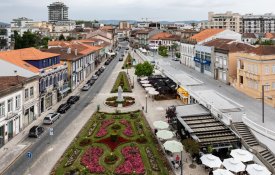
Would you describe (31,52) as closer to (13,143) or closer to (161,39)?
(13,143)

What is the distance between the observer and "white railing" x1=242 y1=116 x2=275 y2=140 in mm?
34644

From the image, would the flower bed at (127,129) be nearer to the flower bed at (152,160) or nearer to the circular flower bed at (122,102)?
the flower bed at (152,160)

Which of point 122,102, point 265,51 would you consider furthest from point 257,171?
point 122,102

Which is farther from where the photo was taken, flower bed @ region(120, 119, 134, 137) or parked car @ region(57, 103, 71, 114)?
parked car @ region(57, 103, 71, 114)

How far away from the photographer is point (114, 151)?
36.6 metres

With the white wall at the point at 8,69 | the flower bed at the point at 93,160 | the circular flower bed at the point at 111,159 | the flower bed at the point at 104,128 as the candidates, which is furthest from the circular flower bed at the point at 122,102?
the circular flower bed at the point at 111,159

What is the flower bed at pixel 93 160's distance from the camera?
3156 cm

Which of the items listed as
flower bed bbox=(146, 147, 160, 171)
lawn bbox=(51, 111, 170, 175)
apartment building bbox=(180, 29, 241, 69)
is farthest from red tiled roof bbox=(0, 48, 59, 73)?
apartment building bbox=(180, 29, 241, 69)

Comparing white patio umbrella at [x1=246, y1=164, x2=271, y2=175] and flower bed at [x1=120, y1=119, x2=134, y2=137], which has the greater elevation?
flower bed at [x1=120, y1=119, x2=134, y2=137]

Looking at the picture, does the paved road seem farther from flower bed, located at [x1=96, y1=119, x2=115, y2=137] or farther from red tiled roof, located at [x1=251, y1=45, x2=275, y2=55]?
red tiled roof, located at [x1=251, y1=45, x2=275, y2=55]

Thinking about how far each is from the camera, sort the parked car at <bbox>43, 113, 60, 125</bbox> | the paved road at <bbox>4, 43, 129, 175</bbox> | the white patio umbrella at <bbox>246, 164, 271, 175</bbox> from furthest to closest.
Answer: the parked car at <bbox>43, 113, 60, 125</bbox> → the paved road at <bbox>4, 43, 129, 175</bbox> → the white patio umbrella at <bbox>246, 164, 271, 175</bbox>

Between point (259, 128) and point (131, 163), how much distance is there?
50.7 feet

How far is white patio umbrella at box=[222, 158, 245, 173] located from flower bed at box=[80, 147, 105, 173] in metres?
12.1

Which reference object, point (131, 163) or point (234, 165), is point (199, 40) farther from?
point (234, 165)
